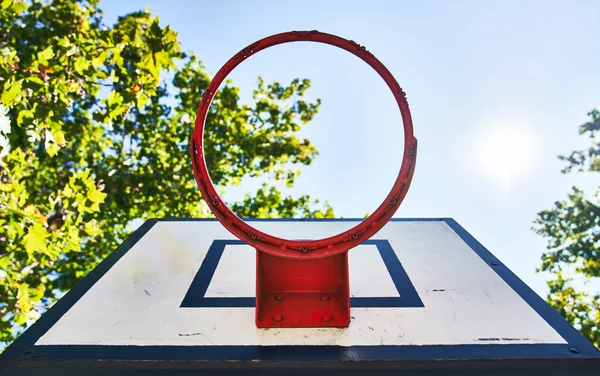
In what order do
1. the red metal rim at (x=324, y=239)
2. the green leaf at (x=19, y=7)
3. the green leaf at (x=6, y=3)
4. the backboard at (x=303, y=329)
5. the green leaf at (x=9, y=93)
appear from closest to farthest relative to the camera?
the backboard at (x=303, y=329)
the red metal rim at (x=324, y=239)
the green leaf at (x=9, y=93)
the green leaf at (x=6, y=3)
the green leaf at (x=19, y=7)

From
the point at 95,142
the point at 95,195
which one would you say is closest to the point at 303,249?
the point at 95,195

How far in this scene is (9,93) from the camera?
3.22 metres

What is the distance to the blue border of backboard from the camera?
2.23 m

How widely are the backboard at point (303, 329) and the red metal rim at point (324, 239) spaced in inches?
16.2

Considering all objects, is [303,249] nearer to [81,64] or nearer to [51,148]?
[51,148]

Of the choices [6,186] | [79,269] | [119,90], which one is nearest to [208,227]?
[6,186]

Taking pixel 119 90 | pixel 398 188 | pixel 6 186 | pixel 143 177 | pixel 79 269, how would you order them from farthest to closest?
pixel 79 269, pixel 143 177, pixel 119 90, pixel 6 186, pixel 398 188

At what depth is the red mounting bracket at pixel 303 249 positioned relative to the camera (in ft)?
6.41

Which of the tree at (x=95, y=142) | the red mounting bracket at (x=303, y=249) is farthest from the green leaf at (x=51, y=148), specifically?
the red mounting bracket at (x=303, y=249)

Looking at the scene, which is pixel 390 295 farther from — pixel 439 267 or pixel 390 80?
pixel 390 80

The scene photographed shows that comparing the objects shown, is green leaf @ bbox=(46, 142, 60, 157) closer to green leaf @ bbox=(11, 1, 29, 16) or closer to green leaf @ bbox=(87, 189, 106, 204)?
green leaf @ bbox=(87, 189, 106, 204)

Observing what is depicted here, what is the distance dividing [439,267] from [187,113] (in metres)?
6.22

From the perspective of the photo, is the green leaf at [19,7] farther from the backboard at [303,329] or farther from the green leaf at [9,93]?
the backboard at [303,329]

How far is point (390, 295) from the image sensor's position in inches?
91.4
